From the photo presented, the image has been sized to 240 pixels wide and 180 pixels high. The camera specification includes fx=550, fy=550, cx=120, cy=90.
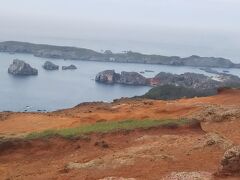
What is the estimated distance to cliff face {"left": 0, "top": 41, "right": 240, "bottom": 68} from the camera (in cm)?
17662

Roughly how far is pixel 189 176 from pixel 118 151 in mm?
4781

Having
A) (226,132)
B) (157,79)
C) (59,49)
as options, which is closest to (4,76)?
(157,79)

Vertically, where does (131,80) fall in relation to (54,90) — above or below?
above

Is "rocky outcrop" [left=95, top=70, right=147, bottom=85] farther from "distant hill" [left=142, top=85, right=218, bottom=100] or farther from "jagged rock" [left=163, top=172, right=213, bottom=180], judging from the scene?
"jagged rock" [left=163, top=172, right=213, bottom=180]

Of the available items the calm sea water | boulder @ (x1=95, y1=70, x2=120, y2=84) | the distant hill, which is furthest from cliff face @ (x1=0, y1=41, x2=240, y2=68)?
the distant hill

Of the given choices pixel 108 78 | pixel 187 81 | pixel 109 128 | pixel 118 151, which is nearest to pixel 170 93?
pixel 187 81

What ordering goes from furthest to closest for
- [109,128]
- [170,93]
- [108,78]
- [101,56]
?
[101,56], [108,78], [170,93], [109,128]

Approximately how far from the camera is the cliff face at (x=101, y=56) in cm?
17662

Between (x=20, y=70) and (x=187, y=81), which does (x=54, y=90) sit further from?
(x=187, y=81)

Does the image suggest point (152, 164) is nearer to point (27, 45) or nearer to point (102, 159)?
point (102, 159)

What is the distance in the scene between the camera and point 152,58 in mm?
181500

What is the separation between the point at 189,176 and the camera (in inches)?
640

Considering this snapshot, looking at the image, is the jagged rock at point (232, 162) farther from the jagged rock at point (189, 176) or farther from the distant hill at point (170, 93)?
the distant hill at point (170, 93)

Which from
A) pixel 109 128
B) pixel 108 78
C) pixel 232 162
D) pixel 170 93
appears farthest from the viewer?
pixel 108 78
